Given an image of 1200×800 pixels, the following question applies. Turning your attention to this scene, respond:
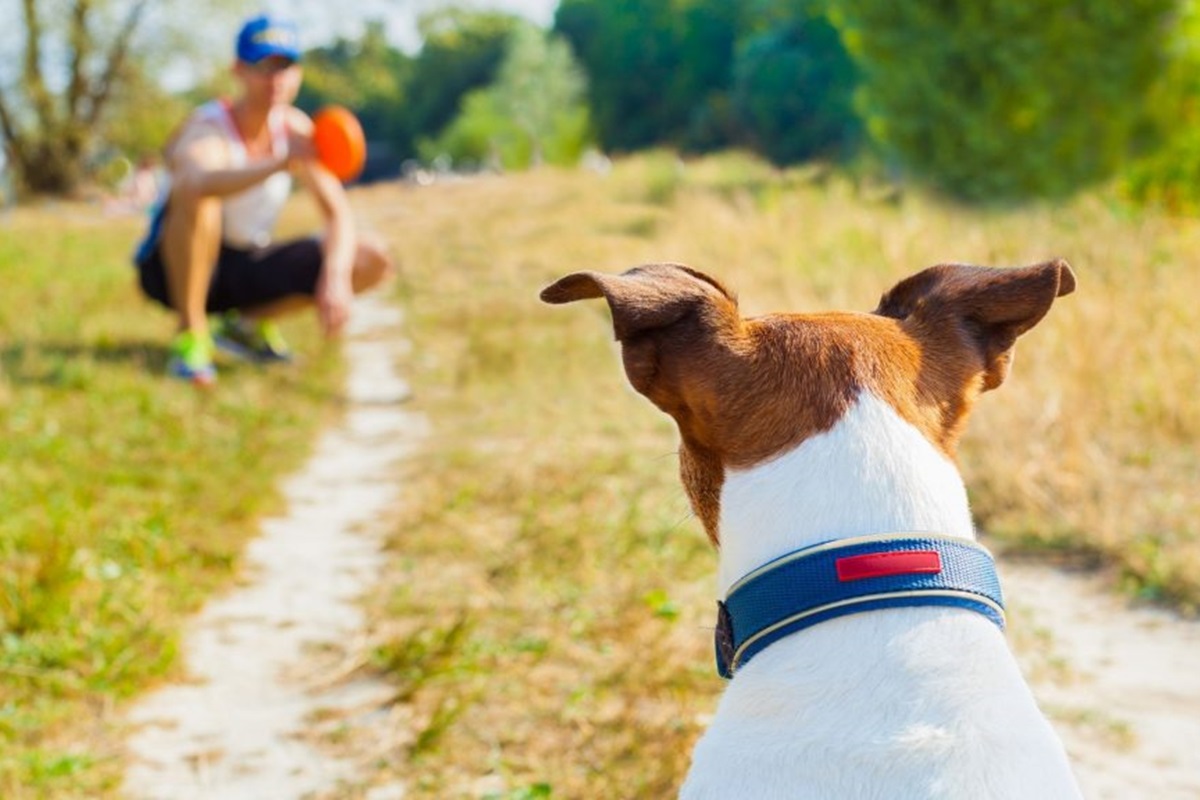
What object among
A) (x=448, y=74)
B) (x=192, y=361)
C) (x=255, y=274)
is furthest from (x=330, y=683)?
(x=448, y=74)

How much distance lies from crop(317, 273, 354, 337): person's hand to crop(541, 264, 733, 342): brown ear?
4.80 meters

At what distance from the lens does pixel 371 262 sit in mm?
7988

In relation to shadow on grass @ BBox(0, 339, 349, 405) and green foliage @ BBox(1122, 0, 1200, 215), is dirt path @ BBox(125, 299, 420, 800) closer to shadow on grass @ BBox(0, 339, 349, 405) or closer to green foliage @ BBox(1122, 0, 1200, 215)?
shadow on grass @ BBox(0, 339, 349, 405)

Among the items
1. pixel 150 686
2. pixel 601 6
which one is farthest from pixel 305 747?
pixel 601 6

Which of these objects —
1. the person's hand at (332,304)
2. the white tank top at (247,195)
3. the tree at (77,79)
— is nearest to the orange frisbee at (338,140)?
the white tank top at (247,195)

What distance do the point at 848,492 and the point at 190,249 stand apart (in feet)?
20.4

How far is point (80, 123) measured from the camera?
31.7 meters

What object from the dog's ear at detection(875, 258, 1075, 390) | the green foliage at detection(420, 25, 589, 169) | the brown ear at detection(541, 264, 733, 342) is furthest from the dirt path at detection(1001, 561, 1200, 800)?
the green foliage at detection(420, 25, 589, 169)

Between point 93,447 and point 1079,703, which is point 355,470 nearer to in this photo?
point 93,447

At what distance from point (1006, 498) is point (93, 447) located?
3882 mm

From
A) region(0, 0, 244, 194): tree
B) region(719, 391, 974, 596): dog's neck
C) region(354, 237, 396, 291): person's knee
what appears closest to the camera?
region(719, 391, 974, 596): dog's neck

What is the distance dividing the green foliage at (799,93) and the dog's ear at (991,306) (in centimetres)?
3233

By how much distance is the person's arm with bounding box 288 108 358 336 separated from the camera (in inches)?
269

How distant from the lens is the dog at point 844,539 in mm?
1729
